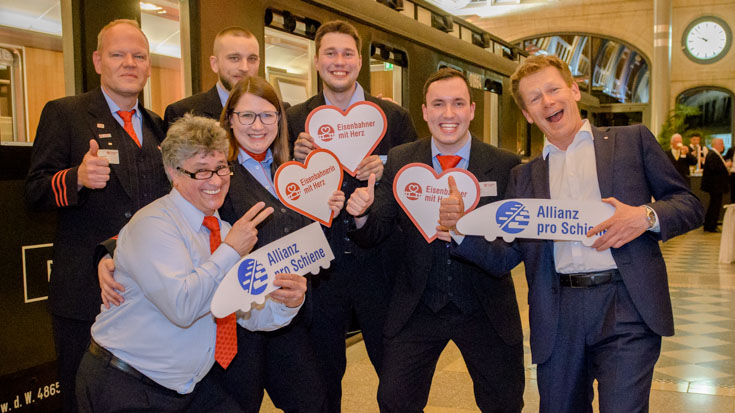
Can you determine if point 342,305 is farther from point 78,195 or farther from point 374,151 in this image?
point 78,195

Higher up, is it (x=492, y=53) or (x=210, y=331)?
(x=492, y=53)

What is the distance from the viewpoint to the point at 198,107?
2.85 m

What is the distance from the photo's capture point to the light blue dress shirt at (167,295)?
6.08 feet

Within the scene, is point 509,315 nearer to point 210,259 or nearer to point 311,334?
point 311,334

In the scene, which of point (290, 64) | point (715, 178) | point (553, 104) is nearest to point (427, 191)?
point (553, 104)

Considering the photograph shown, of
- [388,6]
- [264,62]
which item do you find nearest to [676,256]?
[388,6]

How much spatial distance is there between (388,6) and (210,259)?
13.7 ft

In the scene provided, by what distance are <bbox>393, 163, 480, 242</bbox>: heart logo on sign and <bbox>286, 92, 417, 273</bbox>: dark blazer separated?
264 millimetres

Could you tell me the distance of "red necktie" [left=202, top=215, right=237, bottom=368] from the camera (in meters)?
Answer: 2.06

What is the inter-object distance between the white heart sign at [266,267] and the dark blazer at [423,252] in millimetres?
315

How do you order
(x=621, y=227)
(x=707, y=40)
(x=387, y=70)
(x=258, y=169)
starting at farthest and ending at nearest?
(x=707, y=40) < (x=387, y=70) < (x=258, y=169) < (x=621, y=227)

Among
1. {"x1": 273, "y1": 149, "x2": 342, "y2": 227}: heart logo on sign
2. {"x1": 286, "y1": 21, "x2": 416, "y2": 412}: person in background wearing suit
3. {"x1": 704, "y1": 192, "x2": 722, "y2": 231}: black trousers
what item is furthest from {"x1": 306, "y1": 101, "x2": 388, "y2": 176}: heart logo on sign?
{"x1": 704, "y1": 192, "x2": 722, "y2": 231}: black trousers

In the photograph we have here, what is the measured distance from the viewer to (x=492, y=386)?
2.45 metres

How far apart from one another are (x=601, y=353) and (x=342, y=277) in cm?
105
